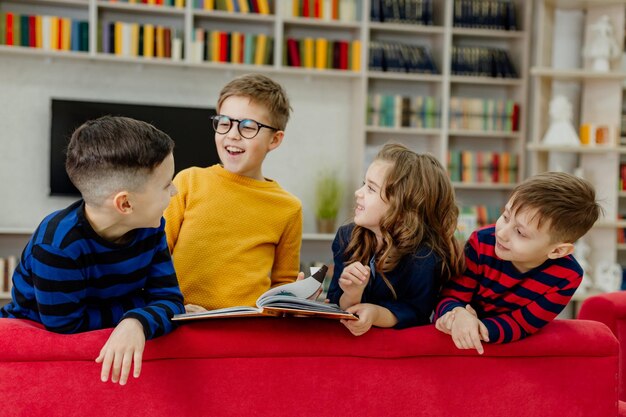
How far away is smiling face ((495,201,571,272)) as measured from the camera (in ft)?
5.14

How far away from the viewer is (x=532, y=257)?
158 centimetres

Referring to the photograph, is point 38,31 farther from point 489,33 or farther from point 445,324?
point 445,324

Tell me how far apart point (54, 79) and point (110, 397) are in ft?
13.6

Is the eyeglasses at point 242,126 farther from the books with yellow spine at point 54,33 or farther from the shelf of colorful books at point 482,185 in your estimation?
the shelf of colorful books at point 482,185

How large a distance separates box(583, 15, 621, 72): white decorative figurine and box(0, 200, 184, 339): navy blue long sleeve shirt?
4.19 meters

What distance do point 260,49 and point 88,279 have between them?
387cm

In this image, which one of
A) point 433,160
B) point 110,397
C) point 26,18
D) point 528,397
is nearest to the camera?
point 110,397

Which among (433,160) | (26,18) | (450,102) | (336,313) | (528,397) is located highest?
(26,18)

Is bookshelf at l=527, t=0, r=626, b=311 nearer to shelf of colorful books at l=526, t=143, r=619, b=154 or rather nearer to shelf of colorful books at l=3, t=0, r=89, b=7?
shelf of colorful books at l=526, t=143, r=619, b=154

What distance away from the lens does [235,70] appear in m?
5.17

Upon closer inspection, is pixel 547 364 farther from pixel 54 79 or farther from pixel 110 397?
pixel 54 79

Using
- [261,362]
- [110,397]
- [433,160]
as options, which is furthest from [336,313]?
[433,160]

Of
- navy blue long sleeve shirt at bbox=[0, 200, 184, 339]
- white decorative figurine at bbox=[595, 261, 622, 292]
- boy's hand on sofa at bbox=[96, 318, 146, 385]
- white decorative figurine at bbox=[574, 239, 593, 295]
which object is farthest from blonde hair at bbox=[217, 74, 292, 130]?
white decorative figurine at bbox=[595, 261, 622, 292]

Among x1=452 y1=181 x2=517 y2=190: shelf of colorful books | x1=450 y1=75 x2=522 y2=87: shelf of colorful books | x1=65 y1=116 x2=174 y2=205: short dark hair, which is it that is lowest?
x1=452 y1=181 x2=517 y2=190: shelf of colorful books
